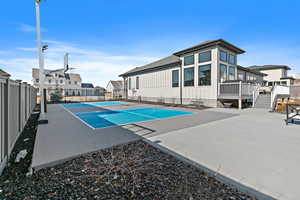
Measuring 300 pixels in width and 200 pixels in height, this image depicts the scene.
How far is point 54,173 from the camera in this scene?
7.45 ft

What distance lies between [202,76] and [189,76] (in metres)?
1.54

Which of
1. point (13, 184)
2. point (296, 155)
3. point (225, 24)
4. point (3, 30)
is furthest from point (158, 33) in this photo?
point (13, 184)

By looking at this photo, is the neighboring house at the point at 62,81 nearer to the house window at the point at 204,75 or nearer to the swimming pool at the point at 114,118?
the swimming pool at the point at 114,118

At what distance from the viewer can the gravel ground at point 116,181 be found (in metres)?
1.74

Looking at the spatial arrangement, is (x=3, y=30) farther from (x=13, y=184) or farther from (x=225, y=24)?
(x=225, y=24)

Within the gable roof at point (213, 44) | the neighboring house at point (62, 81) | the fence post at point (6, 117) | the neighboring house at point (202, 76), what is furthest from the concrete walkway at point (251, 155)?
the neighboring house at point (62, 81)

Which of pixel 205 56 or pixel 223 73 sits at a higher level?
pixel 205 56

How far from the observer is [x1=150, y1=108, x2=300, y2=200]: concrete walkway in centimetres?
199

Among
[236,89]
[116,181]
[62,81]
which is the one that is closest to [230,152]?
[116,181]

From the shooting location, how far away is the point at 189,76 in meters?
14.2

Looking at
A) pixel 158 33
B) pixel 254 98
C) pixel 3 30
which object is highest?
pixel 158 33

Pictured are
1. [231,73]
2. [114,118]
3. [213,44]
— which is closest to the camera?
[114,118]

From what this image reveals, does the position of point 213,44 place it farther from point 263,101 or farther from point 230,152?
point 230,152

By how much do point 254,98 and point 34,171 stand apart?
624 inches
